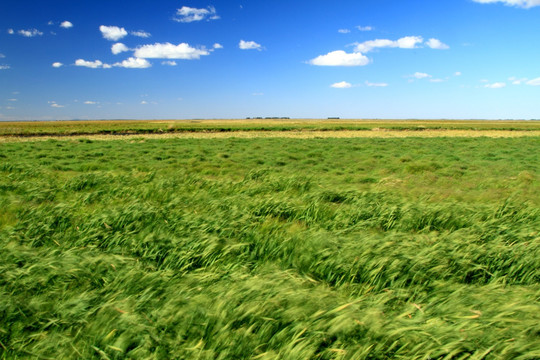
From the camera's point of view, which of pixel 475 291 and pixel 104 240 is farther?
pixel 104 240

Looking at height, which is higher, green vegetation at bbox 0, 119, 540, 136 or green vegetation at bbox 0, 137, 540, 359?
green vegetation at bbox 0, 119, 540, 136

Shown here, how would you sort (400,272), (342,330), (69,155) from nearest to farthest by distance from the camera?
(342,330) < (400,272) < (69,155)

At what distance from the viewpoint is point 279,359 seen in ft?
7.41

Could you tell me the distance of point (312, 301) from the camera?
278 centimetres

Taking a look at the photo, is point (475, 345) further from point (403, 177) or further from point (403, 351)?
point (403, 177)

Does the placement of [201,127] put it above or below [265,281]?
above

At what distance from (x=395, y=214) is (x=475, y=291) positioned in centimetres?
260

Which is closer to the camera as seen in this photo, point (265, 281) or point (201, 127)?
point (265, 281)

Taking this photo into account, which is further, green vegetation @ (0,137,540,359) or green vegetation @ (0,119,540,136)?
green vegetation @ (0,119,540,136)


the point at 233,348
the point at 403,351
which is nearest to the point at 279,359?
the point at 233,348

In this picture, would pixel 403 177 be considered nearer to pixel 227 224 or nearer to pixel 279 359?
pixel 227 224

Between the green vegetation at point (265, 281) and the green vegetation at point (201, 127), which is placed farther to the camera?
the green vegetation at point (201, 127)

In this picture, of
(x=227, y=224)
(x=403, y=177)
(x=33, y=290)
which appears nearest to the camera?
(x=33, y=290)

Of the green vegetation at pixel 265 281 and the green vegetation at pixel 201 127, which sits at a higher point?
the green vegetation at pixel 201 127
